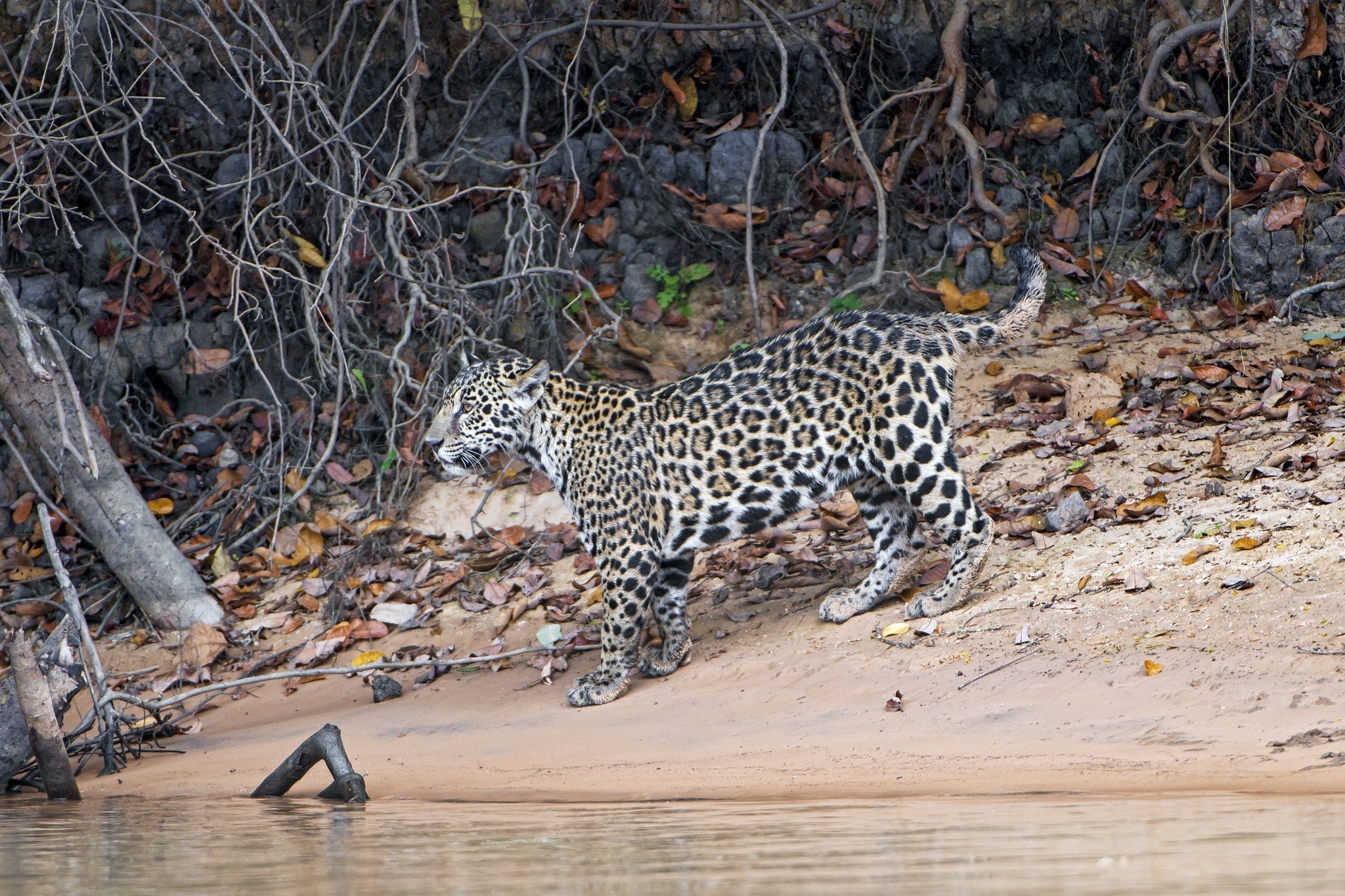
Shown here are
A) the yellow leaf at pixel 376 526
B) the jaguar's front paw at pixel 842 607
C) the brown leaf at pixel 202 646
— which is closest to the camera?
the jaguar's front paw at pixel 842 607

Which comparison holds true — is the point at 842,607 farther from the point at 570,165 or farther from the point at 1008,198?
the point at 570,165

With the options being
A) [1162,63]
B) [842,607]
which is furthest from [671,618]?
[1162,63]

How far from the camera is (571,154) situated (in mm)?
10445

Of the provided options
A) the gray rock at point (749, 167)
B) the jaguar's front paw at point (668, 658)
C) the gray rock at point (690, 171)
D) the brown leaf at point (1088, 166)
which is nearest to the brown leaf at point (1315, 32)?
the brown leaf at point (1088, 166)

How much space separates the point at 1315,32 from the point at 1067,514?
15.5ft

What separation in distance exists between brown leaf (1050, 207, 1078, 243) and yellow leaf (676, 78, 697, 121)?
9.77 feet

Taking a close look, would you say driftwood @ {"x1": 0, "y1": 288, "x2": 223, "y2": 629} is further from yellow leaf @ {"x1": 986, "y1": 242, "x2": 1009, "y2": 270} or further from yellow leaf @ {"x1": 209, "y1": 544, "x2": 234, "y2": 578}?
yellow leaf @ {"x1": 986, "y1": 242, "x2": 1009, "y2": 270}

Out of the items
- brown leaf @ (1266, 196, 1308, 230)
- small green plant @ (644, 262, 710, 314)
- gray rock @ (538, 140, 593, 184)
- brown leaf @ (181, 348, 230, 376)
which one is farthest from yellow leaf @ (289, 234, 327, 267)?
brown leaf @ (1266, 196, 1308, 230)

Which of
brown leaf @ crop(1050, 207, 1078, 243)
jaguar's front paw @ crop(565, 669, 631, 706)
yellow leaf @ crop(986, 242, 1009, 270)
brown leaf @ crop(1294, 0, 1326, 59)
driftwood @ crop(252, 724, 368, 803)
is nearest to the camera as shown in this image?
driftwood @ crop(252, 724, 368, 803)

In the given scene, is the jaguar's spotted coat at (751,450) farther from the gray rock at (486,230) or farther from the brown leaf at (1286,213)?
the gray rock at (486,230)

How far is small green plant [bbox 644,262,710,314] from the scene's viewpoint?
10.6 meters

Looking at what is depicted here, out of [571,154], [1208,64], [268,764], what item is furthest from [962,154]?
[268,764]

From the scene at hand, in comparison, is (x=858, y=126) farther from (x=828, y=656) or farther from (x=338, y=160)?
(x=828, y=656)

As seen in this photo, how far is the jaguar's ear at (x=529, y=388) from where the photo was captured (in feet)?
23.0
